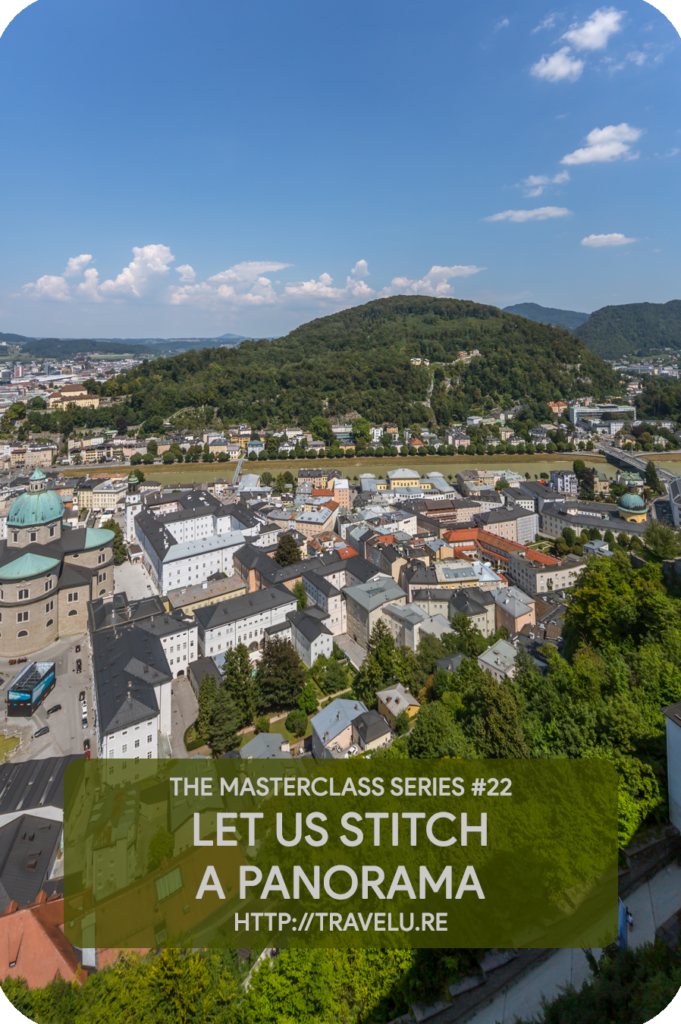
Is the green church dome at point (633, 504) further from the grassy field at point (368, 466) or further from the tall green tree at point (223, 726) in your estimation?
the tall green tree at point (223, 726)

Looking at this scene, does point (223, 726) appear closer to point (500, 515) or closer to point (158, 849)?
point (158, 849)

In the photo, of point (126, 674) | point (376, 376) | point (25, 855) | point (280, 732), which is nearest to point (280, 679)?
point (280, 732)

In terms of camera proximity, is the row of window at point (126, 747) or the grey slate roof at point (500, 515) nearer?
the row of window at point (126, 747)

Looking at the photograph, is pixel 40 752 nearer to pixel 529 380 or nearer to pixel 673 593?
pixel 673 593

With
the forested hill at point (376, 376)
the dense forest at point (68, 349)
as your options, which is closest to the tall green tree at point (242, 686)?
the forested hill at point (376, 376)

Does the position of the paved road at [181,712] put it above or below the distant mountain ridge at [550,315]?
below

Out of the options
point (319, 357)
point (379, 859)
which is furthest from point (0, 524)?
point (319, 357)
